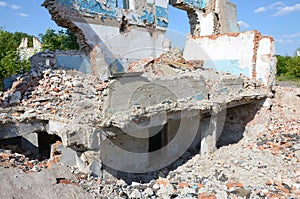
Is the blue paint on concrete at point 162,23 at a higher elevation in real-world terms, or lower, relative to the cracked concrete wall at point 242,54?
higher

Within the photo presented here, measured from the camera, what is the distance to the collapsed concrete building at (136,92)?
4844 millimetres

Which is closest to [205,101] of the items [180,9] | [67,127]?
[67,127]

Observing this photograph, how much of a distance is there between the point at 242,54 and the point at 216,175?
4.97 metres

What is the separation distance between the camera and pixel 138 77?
491 cm

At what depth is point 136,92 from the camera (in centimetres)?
493

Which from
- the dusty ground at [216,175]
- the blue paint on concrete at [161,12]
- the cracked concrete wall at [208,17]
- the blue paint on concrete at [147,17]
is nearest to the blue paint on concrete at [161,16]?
the blue paint on concrete at [161,12]

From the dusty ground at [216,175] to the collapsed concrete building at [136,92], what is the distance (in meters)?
0.51

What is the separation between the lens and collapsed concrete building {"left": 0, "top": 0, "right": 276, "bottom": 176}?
15.9 feet

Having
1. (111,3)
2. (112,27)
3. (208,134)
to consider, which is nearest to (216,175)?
(208,134)

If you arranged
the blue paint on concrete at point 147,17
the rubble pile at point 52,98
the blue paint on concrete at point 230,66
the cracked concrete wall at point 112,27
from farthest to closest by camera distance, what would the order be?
the blue paint on concrete at point 147,17
the blue paint on concrete at point 230,66
the cracked concrete wall at point 112,27
the rubble pile at point 52,98

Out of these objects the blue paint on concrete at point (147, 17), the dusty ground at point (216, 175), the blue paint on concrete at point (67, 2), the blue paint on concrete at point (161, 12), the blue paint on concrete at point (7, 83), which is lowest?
Answer: the dusty ground at point (216, 175)

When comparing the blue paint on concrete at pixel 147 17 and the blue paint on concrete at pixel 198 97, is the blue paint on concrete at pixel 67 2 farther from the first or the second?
the blue paint on concrete at pixel 198 97

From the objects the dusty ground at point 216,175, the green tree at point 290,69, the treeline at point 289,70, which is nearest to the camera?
the dusty ground at point 216,175

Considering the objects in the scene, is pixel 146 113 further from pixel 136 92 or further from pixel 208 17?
pixel 208 17
